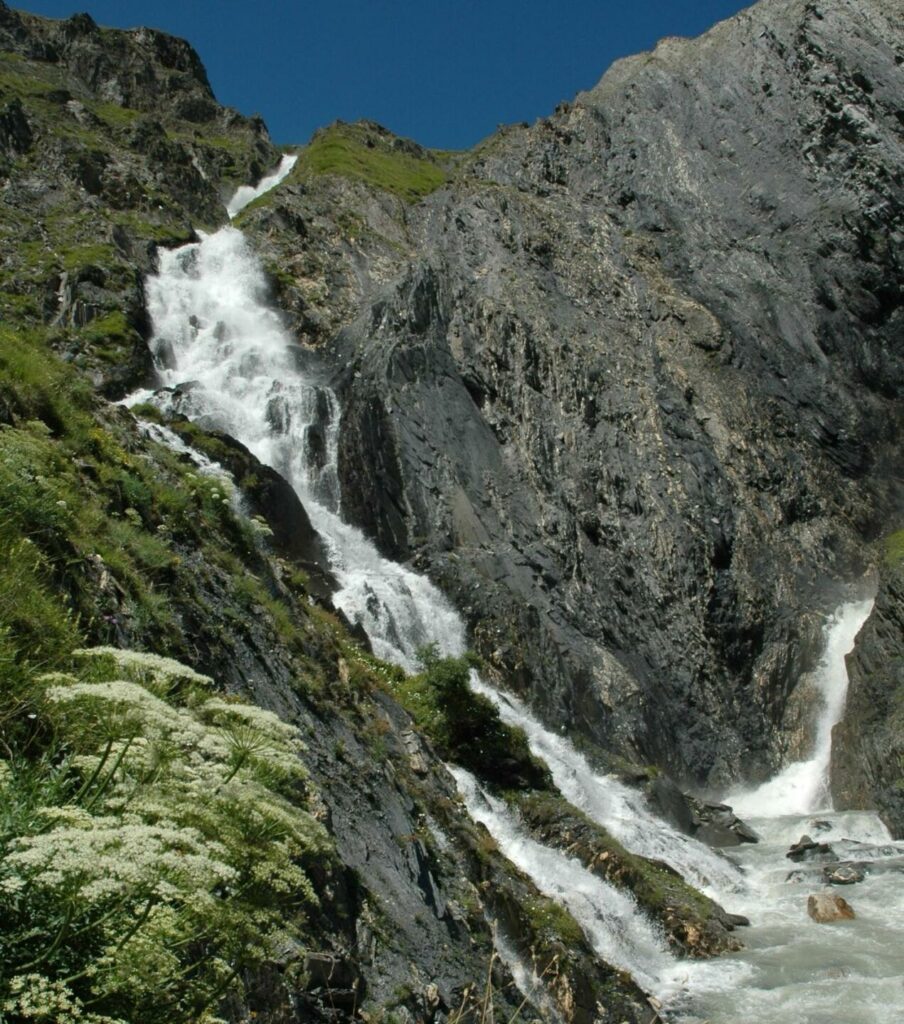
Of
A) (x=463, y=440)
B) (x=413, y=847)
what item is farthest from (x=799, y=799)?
(x=413, y=847)

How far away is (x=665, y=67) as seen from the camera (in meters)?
65.9

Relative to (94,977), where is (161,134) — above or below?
above

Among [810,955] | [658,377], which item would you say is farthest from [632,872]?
[658,377]

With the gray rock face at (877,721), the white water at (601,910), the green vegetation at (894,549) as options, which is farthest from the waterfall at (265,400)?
the green vegetation at (894,549)

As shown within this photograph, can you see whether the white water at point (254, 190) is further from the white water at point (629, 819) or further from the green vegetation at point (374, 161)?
the white water at point (629, 819)

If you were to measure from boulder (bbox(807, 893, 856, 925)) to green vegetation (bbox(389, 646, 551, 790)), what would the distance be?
5670 mm

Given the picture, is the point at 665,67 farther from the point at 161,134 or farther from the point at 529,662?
the point at 529,662

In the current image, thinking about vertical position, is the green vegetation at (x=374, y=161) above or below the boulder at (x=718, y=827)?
above

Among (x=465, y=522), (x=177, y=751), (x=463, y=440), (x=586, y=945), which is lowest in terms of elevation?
(x=586, y=945)

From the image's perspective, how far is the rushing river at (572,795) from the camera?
13914 millimetres

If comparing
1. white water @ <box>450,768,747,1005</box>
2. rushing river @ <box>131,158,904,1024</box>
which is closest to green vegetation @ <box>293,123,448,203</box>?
rushing river @ <box>131,158,904,1024</box>

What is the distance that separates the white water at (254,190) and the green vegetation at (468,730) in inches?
2669

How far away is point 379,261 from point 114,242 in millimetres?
15255

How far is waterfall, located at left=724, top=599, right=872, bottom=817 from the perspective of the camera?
31.3 meters
